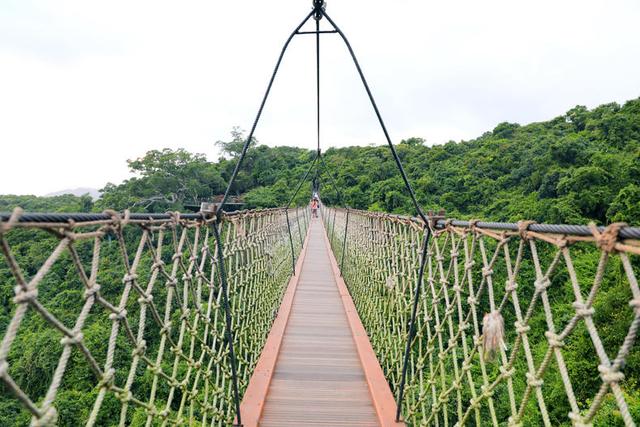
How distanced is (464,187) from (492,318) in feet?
48.5

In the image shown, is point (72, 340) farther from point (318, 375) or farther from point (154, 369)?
point (318, 375)

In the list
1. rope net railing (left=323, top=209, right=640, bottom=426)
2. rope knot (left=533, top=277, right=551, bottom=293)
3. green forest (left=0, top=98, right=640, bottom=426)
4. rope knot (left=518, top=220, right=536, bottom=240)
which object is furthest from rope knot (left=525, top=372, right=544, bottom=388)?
green forest (left=0, top=98, right=640, bottom=426)

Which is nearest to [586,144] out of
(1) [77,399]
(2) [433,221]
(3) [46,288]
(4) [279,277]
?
(4) [279,277]

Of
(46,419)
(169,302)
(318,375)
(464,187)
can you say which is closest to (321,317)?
(318,375)

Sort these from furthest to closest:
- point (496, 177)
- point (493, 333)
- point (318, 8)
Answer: point (496, 177) < point (318, 8) < point (493, 333)

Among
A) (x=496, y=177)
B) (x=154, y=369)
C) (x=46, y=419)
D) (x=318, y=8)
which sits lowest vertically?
(x=154, y=369)

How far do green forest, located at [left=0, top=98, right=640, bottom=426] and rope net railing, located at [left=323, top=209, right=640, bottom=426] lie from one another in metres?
0.55

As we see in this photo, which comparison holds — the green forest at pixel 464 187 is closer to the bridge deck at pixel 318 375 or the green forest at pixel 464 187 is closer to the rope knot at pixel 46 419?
the bridge deck at pixel 318 375

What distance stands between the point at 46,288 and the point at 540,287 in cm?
1604

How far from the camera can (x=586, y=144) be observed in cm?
1173

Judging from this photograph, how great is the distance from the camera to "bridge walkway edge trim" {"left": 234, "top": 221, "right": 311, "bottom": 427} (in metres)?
1.46

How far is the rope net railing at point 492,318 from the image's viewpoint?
584 mm

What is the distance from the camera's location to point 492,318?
2.79 ft

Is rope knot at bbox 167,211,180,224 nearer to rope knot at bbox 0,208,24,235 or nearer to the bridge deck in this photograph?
rope knot at bbox 0,208,24,235
